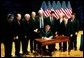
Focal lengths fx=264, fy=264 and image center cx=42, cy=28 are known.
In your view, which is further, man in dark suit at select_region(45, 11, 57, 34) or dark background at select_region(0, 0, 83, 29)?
man in dark suit at select_region(45, 11, 57, 34)

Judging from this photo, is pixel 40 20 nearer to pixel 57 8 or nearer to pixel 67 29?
pixel 57 8

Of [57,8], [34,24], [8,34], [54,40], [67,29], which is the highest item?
[57,8]

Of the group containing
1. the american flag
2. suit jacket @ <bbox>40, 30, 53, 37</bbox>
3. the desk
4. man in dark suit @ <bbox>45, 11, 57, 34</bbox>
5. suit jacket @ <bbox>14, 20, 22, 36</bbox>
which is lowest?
the desk

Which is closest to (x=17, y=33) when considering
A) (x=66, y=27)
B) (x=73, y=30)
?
(x=66, y=27)

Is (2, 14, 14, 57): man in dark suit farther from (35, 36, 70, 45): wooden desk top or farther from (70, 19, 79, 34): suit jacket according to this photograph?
(70, 19, 79, 34): suit jacket

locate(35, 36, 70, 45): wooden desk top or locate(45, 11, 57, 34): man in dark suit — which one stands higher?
locate(45, 11, 57, 34): man in dark suit

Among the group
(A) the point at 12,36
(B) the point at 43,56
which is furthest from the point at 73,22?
(A) the point at 12,36

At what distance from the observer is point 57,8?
6.18 m

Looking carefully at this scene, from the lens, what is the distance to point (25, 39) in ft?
20.2

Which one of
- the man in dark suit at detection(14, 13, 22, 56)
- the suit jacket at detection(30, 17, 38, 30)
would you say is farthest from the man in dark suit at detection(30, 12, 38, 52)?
the man in dark suit at detection(14, 13, 22, 56)

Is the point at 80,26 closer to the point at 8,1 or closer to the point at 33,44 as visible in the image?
the point at 33,44

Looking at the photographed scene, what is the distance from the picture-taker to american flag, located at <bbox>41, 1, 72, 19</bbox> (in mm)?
6156

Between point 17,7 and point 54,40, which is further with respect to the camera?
point 54,40

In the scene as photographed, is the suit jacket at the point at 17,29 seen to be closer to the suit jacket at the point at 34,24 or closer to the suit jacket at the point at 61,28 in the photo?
the suit jacket at the point at 34,24
